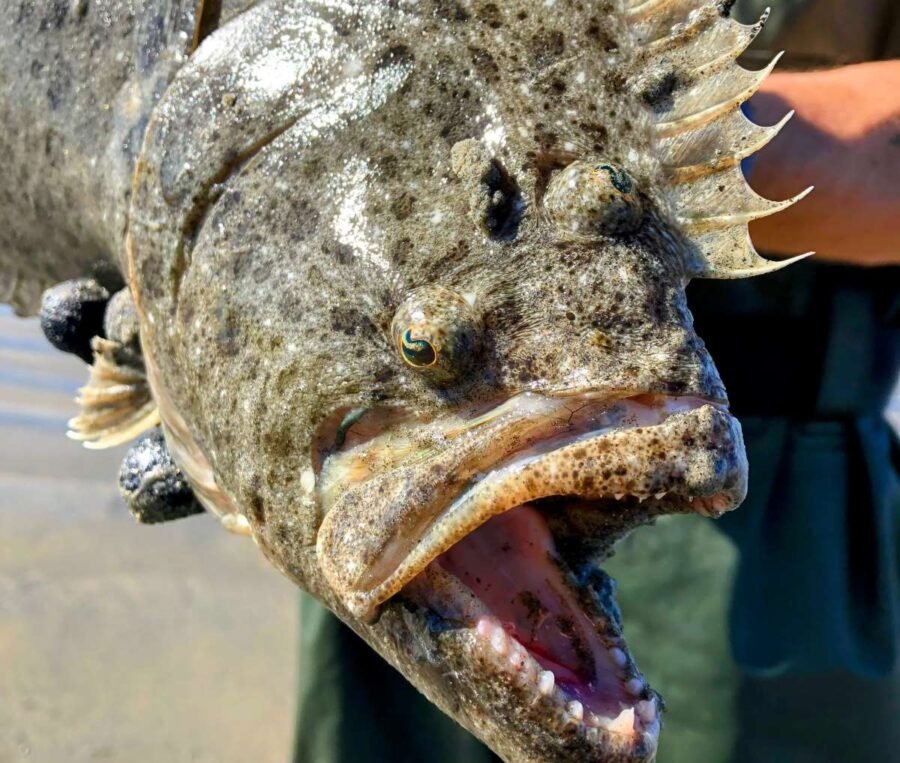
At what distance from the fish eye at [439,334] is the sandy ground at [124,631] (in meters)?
3.61

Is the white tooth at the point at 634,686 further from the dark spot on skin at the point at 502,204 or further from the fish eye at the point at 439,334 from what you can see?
the dark spot on skin at the point at 502,204

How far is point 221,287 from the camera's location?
1724mm

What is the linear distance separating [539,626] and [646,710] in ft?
0.77

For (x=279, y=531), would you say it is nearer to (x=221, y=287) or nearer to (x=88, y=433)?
(x=221, y=287)

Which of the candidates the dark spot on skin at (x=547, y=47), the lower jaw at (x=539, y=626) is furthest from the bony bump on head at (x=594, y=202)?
the lower jaw at (x=539, y=626)

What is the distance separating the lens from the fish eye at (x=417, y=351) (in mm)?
1467

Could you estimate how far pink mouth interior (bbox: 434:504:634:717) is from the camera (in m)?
1.50

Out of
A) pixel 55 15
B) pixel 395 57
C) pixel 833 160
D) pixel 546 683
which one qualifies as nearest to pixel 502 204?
pixel 395 57

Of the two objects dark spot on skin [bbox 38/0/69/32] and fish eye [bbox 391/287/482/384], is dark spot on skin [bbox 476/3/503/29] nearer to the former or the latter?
fish eye [bbox 391/287/482/384]

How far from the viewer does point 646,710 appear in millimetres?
1476

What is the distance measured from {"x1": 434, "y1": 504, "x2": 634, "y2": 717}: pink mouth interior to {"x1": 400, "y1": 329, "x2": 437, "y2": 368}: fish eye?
0.36 metres

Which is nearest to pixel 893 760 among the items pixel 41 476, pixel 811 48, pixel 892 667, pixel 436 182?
pixel 892 667

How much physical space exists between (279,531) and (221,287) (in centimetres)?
52

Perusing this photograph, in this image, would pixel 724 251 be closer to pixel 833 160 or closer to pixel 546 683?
pixel 833 160
